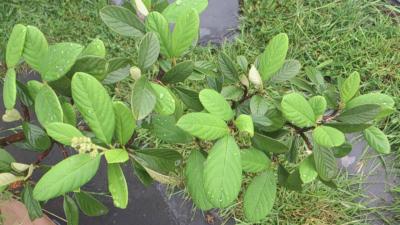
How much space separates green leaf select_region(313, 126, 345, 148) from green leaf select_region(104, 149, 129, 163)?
354 mm

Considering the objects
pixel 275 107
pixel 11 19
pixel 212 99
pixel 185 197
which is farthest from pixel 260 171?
pixel 11 19

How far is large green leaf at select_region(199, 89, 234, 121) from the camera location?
0.84 m

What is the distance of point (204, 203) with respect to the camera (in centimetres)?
95

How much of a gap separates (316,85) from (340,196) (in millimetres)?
1168

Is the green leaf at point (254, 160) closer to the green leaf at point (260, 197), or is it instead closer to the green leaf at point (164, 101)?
the green leaf at point (260, 197)

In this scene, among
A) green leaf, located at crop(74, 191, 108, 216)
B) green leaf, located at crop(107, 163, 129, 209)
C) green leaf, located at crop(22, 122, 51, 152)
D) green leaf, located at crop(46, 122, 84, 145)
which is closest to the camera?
green leaf, located at crop(46, 122, 84, 145)

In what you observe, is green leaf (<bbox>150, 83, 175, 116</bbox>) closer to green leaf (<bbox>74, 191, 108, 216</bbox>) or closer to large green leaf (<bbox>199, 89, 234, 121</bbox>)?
large green leaf (<bbox>199, 89, 234, 121</bbox>)

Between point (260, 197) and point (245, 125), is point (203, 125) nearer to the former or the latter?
point (245, 125)

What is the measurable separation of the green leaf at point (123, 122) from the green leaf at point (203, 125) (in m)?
0.10

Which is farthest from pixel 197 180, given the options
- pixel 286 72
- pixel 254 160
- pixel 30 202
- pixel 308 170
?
pixel 30 202

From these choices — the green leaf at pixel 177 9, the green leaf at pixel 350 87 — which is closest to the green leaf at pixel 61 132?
the green leaf at pixel 177 9

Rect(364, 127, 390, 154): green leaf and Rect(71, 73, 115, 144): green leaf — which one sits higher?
Rect(71, 73, 115, 144): green leaf

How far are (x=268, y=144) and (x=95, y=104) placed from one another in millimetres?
365

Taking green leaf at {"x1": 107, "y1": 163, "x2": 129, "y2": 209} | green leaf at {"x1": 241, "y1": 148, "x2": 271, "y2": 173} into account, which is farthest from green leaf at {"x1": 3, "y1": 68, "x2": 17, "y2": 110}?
green leaf at {"x1": 241, "y1": 148, "x2": 271, "y2": 173}
